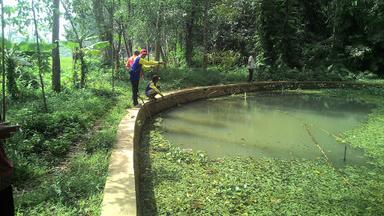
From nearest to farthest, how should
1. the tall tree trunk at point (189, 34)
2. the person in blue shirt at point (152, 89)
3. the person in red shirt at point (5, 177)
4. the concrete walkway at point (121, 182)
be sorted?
the person in red shirt at point (5, 177)
the concrete walkway at point (121, 182)
the person in blue shirt at point (152, 89)
the tall tree trunk at point (189, 34)

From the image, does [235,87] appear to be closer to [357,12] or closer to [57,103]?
[57,103]

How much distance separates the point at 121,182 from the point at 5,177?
2.37 meters

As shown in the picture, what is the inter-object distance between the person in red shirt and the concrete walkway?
4.21 ft

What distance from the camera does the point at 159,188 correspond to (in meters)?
6.12

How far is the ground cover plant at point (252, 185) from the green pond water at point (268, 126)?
0.54 m

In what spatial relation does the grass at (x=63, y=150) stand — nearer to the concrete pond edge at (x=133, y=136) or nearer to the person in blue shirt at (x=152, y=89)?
the concrete pond edge at (x=133, y=136)

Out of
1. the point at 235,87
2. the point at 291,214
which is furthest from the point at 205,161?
the point at 235,87

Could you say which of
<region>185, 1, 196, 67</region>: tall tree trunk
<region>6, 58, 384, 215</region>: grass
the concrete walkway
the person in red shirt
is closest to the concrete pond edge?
the concrete walkway

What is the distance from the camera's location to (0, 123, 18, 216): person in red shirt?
3.00 m

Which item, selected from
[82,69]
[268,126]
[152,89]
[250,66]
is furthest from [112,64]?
[250,66]

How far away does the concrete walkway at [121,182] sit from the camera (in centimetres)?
454

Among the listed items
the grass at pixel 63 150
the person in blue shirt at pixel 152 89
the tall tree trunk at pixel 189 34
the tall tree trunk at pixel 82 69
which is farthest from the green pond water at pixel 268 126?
the tall tree trunk at pixel 189 34

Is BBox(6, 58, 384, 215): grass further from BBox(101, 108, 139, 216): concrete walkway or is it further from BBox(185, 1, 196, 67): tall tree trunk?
BBox(185, 1, 196, 67): tall tree trunk

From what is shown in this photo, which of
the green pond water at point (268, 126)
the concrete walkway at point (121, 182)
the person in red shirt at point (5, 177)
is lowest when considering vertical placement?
the green pond water at point (268, 126)
